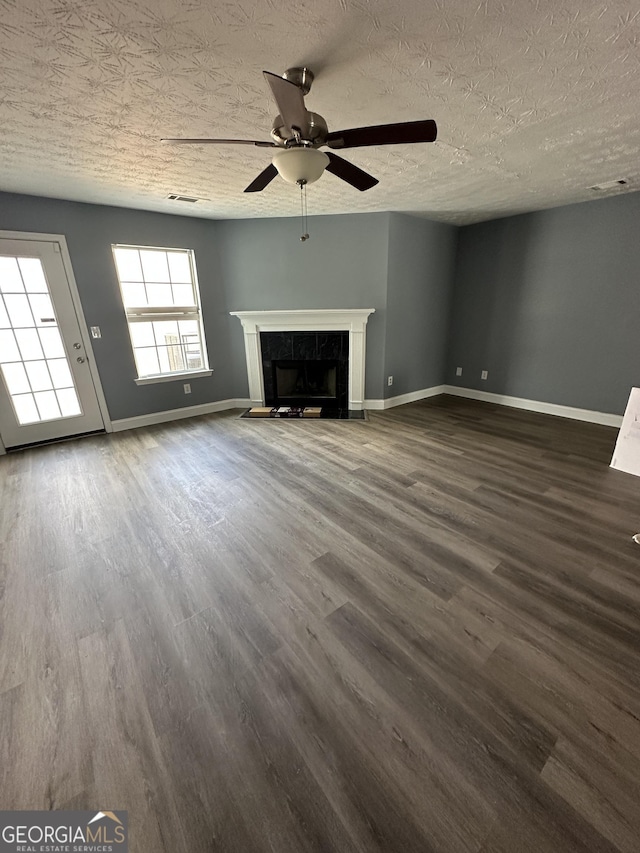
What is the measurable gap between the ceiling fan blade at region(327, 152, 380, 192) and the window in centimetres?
289

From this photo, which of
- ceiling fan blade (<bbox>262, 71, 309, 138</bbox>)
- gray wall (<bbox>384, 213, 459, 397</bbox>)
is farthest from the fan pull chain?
ceiling fan blade (<bbox>262, 71, 309, 138</bbox>)

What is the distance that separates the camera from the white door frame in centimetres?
319

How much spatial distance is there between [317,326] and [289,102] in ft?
Result: 9.89

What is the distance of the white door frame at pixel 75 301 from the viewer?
10.5 ft

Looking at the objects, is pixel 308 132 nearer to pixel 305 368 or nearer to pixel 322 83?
pixel 322 83

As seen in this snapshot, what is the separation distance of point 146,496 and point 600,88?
376 centimetres

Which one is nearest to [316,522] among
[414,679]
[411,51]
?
[414,679]

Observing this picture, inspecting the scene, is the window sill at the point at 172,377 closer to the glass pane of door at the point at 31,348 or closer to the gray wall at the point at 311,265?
the glass pane of door at the point at 31,348

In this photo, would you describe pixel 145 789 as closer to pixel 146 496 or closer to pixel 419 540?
pixel 419 540

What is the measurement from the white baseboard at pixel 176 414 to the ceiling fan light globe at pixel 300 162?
11.4 ft

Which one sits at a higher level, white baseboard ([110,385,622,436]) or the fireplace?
the fireplace

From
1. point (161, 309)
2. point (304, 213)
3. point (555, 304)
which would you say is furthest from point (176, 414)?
point (555, 304)

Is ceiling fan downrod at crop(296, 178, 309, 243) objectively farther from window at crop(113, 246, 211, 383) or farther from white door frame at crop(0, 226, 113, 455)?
white door frame at crop(0, 226, 113, 455)

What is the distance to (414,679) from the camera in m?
1.30
